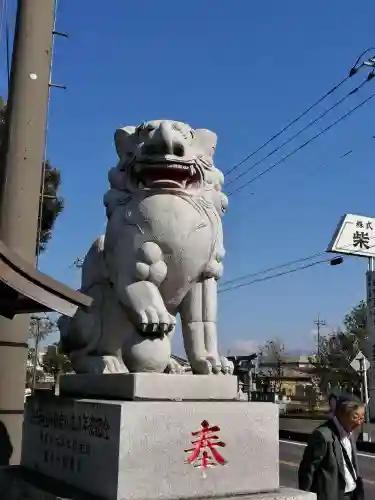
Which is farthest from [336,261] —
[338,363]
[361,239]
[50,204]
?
[338,363]

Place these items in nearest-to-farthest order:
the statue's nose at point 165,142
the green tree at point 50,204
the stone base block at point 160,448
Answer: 1. the stone base block at point 160,448
2. the statue's nose at point 165,142
3. the green tree at point 50,204

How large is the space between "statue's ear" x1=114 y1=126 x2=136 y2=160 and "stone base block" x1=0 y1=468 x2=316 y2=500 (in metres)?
2.04

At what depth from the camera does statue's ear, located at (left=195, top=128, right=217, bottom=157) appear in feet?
12.2

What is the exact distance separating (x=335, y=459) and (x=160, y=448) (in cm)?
93

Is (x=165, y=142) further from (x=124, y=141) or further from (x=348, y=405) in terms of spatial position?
(x=348, y=405)

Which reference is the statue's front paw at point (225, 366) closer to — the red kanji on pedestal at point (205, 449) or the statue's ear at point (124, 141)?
the red kanji on pedestal at point (205, 449)

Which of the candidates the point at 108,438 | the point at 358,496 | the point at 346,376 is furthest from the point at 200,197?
the point at 346,376

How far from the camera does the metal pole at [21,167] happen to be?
5.00 m

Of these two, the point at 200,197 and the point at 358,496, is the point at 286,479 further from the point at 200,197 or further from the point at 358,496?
the point at 200,197

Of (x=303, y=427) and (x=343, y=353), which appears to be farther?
(x=343, y=353)

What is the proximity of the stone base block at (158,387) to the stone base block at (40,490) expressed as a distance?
1.71ft

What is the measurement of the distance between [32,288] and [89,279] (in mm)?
734

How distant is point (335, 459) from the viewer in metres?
3.06

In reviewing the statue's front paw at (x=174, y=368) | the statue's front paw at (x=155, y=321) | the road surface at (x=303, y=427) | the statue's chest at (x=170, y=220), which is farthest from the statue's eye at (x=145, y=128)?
the road surface at (x=303, y=427)
